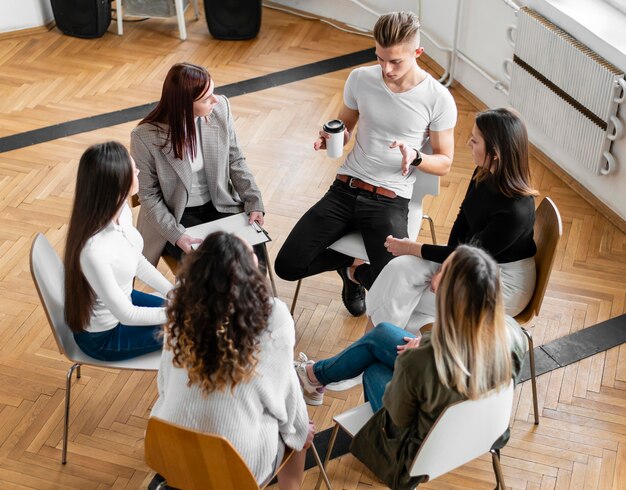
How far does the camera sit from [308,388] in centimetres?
318

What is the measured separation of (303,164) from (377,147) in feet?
4.59

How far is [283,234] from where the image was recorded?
4.25m

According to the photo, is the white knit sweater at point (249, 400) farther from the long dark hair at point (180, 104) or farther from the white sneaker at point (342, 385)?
the long dark hair at point (180, 104)

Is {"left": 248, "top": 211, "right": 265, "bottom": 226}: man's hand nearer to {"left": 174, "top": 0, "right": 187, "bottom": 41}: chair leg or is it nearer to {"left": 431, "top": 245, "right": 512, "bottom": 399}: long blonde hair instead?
{"left": 431, "top": 245, "right": 512, "bottom": 399}: long blonde hair

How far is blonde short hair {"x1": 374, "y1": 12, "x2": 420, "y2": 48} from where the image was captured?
10.5 ft

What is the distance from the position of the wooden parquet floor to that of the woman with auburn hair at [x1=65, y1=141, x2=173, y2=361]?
542 mm

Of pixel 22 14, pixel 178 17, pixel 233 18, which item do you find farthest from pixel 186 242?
pixel 22 14

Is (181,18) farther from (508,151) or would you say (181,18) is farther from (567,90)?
(508,151)

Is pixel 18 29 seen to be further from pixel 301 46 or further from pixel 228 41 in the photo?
pixel 301 46

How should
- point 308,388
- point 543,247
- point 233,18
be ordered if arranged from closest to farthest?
point 543,247, point 308,388, point 233,18

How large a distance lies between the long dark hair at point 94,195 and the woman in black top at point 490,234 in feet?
3.40

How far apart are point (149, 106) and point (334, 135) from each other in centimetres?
249

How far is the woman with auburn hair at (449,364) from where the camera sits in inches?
84.8

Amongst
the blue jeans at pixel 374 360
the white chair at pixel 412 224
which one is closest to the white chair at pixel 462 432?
the blue jeans at pixel 374 360
